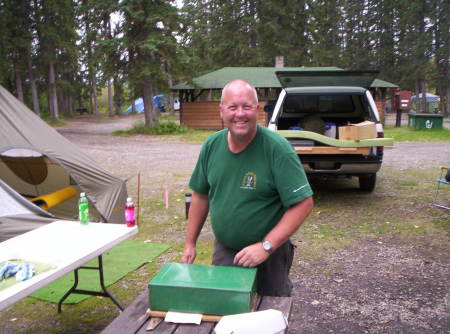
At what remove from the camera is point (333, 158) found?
254 inches

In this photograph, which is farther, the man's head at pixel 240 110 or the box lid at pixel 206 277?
the man's head at pixel 240 110

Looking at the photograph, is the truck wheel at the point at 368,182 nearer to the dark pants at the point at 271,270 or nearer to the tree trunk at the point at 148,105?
the dark pants at the point at 271,270

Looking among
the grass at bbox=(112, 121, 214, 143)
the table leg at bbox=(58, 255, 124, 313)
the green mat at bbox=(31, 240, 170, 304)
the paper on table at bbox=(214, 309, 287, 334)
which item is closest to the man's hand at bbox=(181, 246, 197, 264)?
the paper on table at bbox=(214, 309, 287, 334)

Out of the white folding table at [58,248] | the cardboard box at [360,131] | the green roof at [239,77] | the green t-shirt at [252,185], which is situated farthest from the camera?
the green roof at [239,77]

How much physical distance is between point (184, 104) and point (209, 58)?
13.4 m

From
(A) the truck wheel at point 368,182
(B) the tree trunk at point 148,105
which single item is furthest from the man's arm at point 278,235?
(B) the tree trunk at point 148,105

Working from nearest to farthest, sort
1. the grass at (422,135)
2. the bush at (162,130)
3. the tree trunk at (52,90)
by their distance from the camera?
the grass at (422,135)
the bush at (162,130)
the tree trunk at (52,90)

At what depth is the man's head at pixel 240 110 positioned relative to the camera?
7.13ft

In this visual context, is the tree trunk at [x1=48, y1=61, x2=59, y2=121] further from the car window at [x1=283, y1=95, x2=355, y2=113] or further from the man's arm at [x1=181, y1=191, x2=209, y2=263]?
the man's arm at [x1=181, y1=191, x2=209, y2=263]

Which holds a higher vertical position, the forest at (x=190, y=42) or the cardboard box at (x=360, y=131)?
the forest at (x=190, y=42)

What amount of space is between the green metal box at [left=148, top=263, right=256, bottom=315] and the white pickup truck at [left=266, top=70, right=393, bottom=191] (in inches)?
180

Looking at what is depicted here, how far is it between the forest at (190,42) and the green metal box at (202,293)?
62.7ft

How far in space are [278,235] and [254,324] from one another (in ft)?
2.14

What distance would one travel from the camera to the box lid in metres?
1.87
